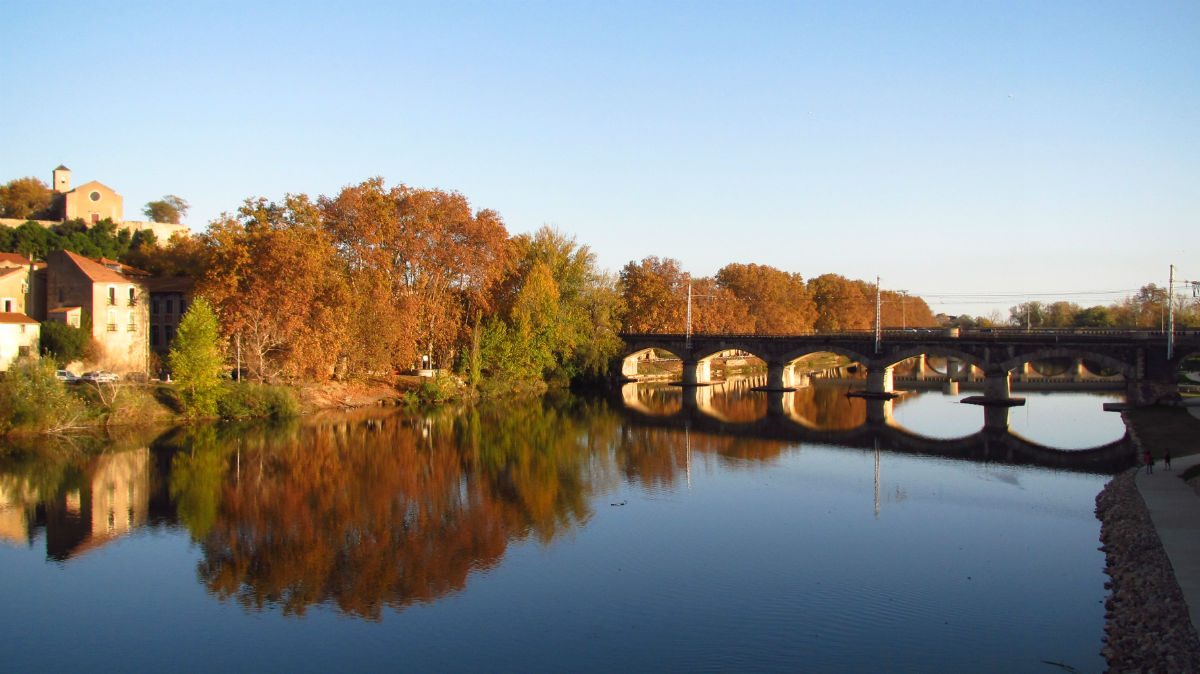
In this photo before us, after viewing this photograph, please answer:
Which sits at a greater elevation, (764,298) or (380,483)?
(764,298)

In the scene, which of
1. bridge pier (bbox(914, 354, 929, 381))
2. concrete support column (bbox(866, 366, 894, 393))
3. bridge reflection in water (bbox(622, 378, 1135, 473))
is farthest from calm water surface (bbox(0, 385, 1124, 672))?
bridge pier (bbox(914, 354, 929, 381))

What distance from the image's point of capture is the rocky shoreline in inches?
574

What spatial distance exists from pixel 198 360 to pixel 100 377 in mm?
7033

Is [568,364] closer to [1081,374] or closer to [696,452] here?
[696,452]

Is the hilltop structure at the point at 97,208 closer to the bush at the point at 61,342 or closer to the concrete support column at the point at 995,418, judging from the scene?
the bush at the point at 61,342

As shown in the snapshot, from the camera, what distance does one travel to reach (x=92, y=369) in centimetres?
5259

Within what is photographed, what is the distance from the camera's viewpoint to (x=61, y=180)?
323ft

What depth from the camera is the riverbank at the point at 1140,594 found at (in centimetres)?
1469

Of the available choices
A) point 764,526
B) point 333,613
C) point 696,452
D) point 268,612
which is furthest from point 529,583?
point 696,452

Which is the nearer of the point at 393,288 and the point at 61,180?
the point at 393,288

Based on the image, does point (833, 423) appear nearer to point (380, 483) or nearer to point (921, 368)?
point (380, 483)

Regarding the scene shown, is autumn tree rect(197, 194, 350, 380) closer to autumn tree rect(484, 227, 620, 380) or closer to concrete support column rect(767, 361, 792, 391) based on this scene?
autumn tree rect(484, 227, 620, 380)

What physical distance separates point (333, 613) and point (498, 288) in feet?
163

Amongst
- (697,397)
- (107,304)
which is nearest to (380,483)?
(107,304)
